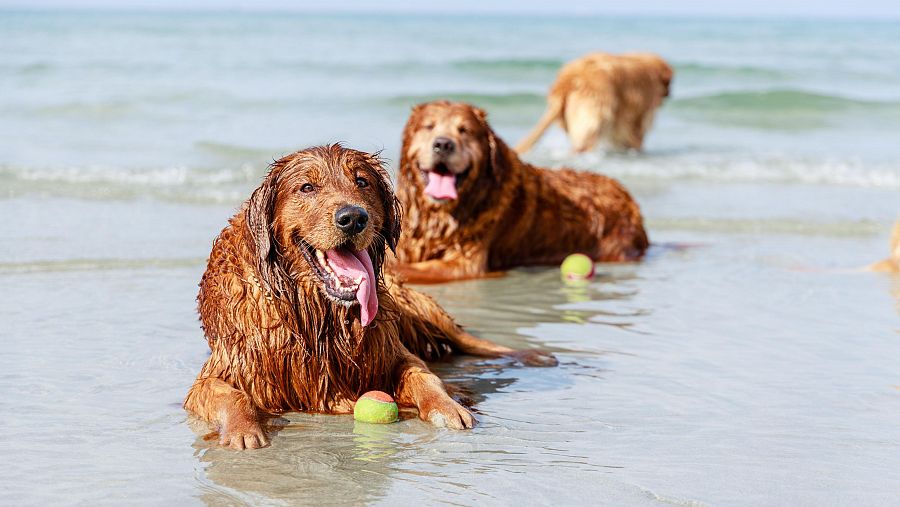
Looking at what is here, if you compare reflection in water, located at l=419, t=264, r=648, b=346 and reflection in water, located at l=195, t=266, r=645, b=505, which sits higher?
reflection in water, located at l=195, t=266, r=645, b=505

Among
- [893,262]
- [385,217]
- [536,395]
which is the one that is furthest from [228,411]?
[893,262]

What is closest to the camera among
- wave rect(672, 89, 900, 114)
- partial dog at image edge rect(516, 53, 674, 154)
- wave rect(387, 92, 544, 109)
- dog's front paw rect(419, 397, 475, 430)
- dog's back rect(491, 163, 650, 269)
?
dog's front paw rect(419, 397, 475, 430)

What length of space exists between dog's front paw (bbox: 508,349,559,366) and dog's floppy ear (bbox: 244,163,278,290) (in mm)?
1802

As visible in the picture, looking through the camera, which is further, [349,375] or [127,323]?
[127,323]

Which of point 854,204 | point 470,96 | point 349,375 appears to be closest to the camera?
point 349,375

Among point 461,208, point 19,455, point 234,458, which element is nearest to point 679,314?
point 461,208

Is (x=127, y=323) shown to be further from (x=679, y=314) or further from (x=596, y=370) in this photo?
(x=679, y=314)

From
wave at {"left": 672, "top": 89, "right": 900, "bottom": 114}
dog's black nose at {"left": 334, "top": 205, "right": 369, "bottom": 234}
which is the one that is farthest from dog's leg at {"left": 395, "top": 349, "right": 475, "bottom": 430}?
wave at {"left": 672, "top": 89, "right": 900, "bottom": 114}

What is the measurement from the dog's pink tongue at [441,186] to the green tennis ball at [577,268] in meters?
0.95

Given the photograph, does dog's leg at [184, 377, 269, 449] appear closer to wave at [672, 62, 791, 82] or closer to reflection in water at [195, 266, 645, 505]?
reflection in water at [195, 266, 645, 505]

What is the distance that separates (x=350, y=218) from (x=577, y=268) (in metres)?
4.14

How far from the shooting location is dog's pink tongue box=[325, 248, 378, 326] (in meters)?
5.07

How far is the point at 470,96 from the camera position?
2528 centimetres

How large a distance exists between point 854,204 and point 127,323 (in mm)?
8637
